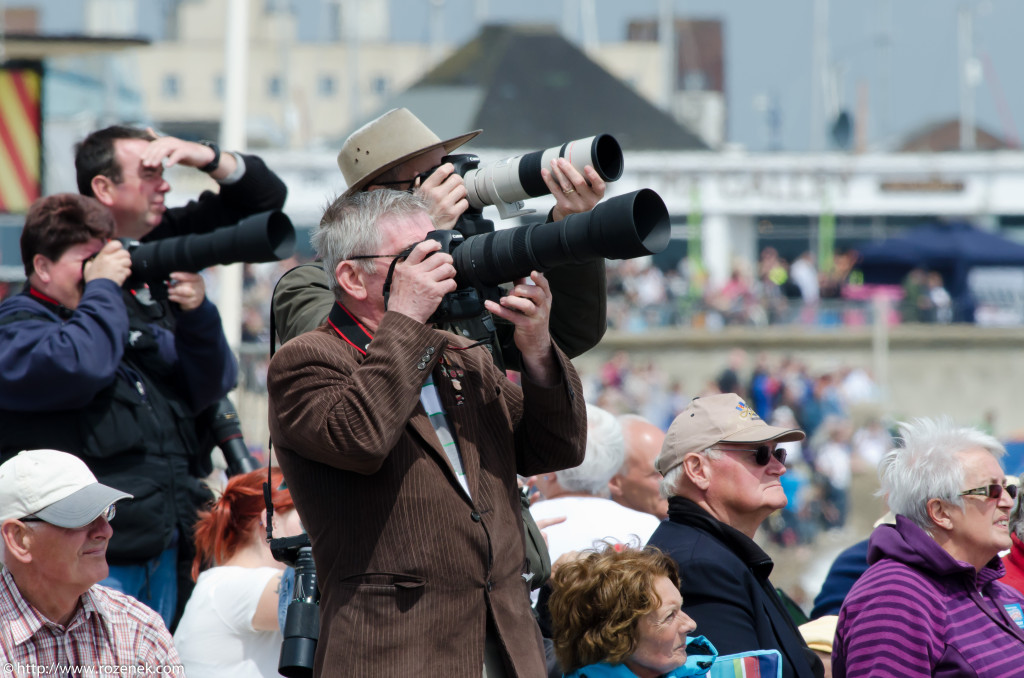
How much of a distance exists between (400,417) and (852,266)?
2573 centimetres

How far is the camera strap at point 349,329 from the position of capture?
9.39 feet

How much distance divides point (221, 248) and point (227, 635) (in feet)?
3.77

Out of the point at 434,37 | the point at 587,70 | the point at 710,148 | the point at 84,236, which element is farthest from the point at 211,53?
the point at 84,236

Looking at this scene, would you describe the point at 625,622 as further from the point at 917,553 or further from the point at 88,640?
the point at 88,640

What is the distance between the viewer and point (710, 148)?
114ft

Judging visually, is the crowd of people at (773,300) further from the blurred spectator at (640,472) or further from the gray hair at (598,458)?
the gray hair at (598,458)

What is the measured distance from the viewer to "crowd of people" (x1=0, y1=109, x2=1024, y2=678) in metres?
2.71

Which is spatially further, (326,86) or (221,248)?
(326,86)

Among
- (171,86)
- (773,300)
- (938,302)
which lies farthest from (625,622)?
(171,86)

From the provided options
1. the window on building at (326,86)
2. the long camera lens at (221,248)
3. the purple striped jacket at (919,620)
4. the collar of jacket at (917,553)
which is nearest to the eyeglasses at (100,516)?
the long camera lens at (221,248)

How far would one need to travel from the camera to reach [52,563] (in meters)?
3.03

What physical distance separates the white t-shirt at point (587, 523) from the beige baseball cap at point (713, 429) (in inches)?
19.4

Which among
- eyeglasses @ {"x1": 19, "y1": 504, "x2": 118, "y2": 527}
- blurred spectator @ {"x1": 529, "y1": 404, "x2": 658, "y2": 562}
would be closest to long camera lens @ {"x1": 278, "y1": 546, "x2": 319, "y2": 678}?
eyeglasses @ {"x1": 19, "y1": 504, "x2": 118, "y2": 527}

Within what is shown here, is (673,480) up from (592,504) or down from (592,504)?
up
